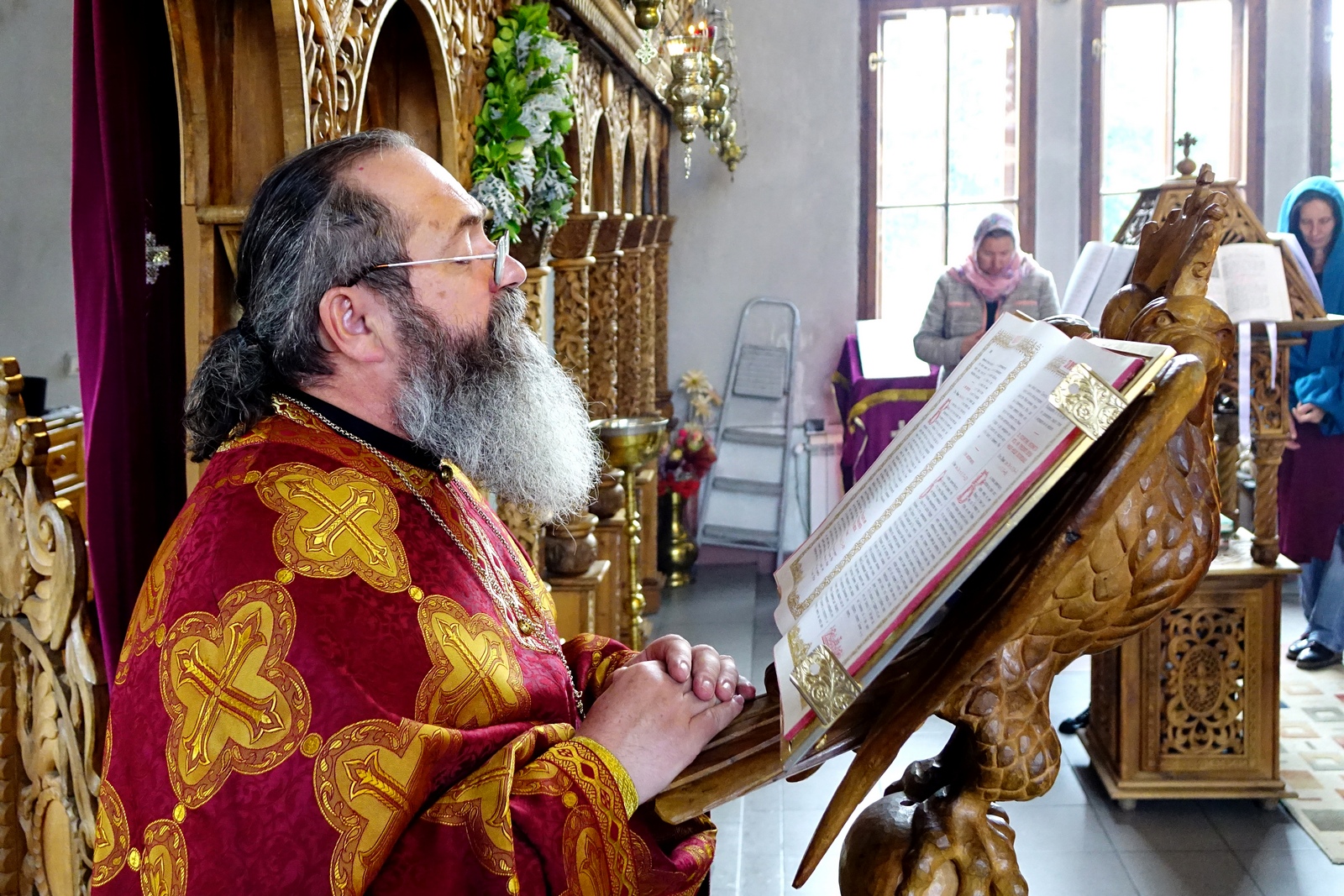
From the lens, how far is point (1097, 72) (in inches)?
308

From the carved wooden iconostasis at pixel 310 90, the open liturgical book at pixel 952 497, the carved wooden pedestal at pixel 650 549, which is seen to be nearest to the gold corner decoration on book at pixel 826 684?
the open liturgical book at pixel 952 497

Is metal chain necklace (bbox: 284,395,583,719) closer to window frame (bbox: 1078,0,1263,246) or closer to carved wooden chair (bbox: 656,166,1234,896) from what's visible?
carved wooden chair (bbox: 656,166,1234,896)

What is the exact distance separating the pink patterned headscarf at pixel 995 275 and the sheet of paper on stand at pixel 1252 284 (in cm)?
194

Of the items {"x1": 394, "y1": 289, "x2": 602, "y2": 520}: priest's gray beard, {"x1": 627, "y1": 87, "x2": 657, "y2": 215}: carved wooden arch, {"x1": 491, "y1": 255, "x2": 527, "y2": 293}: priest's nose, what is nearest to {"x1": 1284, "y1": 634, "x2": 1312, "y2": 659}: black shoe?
{"x1": 627, "y1": 87, "x2": 657, "y2": 215}: carved wooden arch

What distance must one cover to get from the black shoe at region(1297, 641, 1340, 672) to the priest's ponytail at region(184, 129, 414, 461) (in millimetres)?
5277

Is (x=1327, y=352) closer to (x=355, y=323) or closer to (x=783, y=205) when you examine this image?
(x=783, y=205)

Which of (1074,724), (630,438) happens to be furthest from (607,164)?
(1074,724)

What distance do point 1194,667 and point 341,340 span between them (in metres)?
3.34

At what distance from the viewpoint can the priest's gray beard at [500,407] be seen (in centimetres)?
165

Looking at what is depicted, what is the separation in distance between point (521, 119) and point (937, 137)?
18.4 ft

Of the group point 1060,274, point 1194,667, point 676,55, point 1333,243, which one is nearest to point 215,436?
point 1194,667

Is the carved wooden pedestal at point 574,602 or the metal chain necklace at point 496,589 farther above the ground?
the metal chain necklace at point 496,589

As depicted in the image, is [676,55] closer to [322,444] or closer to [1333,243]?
[1333,243]

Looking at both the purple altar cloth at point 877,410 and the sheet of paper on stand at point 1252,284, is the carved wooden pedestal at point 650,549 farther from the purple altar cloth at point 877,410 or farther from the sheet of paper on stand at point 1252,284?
the sheet of paper on stand at point 1252,284
